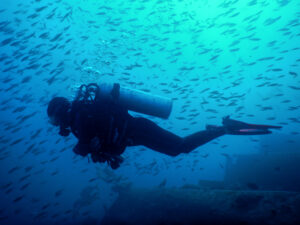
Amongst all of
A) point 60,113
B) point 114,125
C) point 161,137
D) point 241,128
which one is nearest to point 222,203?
point 241,128

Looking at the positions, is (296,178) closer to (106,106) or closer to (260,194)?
(260,194)

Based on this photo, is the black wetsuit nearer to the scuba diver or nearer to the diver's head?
the scuba diver

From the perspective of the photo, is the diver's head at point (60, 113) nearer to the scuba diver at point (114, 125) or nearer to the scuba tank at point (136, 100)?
the scuba diver at point (114, 125)

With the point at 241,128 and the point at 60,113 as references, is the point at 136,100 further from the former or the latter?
the point at 241,128

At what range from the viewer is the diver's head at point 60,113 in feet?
11.3

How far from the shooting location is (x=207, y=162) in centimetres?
9025

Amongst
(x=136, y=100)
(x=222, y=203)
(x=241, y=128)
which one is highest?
(x=136, y=100)

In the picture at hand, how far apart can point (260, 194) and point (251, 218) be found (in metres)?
0.65

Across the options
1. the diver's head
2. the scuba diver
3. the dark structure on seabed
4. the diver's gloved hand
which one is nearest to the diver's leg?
the scuba diver

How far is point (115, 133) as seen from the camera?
3.51 m

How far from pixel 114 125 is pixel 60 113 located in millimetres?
910

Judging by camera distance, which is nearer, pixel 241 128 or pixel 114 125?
pixel 114 125

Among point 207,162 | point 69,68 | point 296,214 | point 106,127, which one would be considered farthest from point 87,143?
point 207,162

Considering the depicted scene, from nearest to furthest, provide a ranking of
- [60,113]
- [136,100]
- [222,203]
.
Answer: [60,113]
[136,100]
[222,203]
